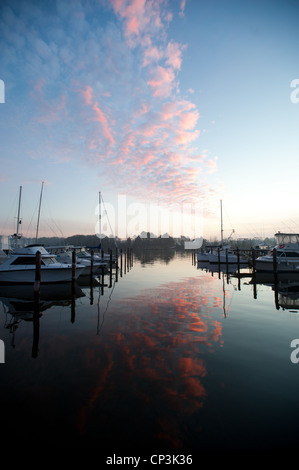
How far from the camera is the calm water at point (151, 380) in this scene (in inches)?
172

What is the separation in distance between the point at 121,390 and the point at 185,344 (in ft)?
11.6

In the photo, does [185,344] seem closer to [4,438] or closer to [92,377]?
[92,377]

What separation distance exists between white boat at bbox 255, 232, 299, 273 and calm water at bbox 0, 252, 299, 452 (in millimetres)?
20846

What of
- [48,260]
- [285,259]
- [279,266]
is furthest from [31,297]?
[285,259]

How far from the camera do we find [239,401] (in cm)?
530

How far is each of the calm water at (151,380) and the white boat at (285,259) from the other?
20.8 metres

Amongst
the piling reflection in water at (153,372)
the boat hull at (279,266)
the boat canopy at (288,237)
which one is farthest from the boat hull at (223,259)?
the piling reflection in water at (153,372)

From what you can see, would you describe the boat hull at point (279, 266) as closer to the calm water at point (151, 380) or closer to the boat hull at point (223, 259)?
the boat hull at point (223, 259)

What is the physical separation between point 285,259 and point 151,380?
31049 mm

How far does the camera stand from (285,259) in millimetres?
31016

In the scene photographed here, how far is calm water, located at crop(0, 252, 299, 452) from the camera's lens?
4371mm

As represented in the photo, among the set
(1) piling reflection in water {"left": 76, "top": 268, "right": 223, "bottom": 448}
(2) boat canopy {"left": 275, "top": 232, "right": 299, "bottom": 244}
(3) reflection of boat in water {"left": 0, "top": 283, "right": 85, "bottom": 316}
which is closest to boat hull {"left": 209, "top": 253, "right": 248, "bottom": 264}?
(2) boat canopy {"left": 275, "top": 232, "right": 299, "bottom": 244}

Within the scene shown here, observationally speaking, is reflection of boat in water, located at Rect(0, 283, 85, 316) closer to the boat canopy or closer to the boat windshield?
the boat windshield
